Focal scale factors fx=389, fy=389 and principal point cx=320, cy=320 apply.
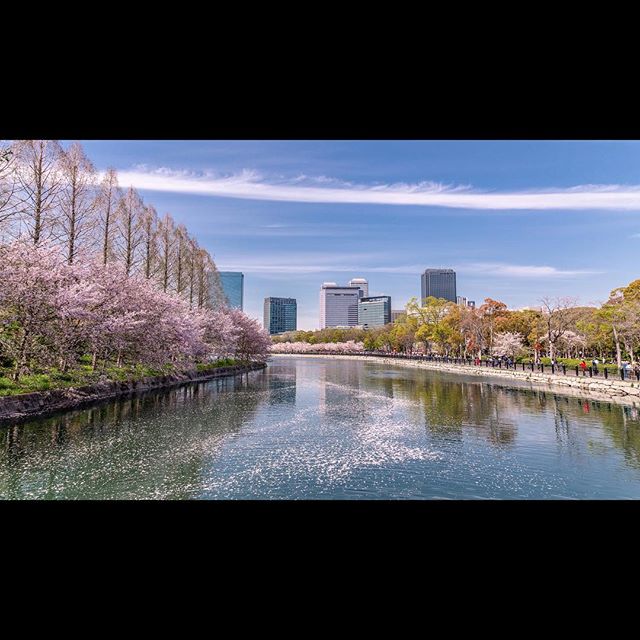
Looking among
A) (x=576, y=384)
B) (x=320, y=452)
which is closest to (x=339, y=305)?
(x=576, y=384)

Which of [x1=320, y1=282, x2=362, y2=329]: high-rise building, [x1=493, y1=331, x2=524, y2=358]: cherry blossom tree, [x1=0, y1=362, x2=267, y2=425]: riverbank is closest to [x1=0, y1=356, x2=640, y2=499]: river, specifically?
→ [x1=0, y1=362, x2=267, y2=425]: riverbank

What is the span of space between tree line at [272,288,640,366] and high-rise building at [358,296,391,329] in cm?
3666

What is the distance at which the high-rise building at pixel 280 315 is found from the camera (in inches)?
4006

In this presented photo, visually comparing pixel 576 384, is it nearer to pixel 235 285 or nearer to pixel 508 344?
pixel 508 344

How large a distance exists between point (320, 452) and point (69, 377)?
25.7 feet

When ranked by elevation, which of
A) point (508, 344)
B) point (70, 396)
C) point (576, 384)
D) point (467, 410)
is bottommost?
point (467, 410)

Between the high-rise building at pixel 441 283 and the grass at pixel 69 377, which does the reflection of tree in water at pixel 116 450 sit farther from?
the high-rise building at pixel 441 283

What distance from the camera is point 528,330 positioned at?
3212cm

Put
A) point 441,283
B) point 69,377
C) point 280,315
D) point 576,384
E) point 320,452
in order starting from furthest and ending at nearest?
point 280,315 < point 441,283 < point 576,384 < point 69,377 < point 320,452
